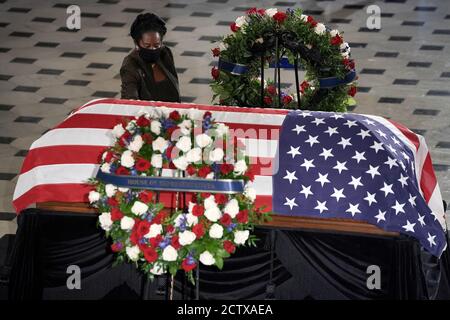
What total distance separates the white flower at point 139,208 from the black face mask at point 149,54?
9.39ft

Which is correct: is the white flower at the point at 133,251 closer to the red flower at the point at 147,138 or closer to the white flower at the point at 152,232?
the white flower at the point at 152,232

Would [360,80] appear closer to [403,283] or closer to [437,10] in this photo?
[437,10]

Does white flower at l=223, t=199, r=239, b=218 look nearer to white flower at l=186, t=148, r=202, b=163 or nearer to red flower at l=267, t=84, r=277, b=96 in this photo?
white flower at l=186, t=148, r=202, b=163

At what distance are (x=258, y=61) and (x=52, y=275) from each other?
2.29 meters

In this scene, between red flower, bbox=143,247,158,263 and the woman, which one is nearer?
red flower, bbox=143,247,158,263

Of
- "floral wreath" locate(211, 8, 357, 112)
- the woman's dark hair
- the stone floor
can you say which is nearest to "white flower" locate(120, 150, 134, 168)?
"floral wreath" locate(211, 8, 357, 112)

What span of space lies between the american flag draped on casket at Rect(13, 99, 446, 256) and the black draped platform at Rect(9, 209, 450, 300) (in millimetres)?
159

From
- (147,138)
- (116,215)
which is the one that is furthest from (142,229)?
(147,138)

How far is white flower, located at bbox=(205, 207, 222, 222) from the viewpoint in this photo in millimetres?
5820

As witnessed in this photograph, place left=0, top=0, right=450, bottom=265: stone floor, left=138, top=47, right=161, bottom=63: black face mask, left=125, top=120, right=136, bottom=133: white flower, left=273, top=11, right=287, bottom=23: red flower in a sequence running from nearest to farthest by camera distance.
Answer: left=125, top=120, right=136, bottom=133: white flower
left=273, top=11, right=287, bottom=23: red flower
left=138, top=47, right=161, bottom=63: black face mask
left=0, top=0, right=450, bottom=265: stone floor

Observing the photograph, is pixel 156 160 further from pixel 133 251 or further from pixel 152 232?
pixel 133 251

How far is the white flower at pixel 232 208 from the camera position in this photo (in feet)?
19.2

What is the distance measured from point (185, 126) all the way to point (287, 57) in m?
2.55
